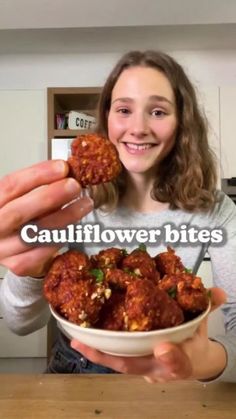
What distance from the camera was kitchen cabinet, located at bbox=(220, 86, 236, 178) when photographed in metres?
1.44

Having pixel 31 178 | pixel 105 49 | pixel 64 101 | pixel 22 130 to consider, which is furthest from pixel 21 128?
pixel 31 178

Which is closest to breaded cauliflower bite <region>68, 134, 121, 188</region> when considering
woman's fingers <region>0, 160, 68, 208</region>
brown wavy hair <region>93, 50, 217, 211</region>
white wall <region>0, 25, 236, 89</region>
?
woman's fingers <region>0, 160, 68, 208</region>

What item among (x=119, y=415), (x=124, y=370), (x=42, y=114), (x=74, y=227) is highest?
(x=42, y=114)

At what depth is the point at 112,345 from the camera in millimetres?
286

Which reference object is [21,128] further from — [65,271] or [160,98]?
[65,271]

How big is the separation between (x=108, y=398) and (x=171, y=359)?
211 millimetres

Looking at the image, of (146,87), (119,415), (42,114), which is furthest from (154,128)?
(42,114)

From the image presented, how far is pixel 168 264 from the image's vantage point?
0.32 meters

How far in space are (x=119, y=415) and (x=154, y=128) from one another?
12.4 inches

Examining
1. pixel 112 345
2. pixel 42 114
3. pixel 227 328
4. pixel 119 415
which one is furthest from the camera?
pixel 42 114

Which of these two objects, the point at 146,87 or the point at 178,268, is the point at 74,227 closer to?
the point at 178,268

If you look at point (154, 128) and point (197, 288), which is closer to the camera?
point (197, 288)

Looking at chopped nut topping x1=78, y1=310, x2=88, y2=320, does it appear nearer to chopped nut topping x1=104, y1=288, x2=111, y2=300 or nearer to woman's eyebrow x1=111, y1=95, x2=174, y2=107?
chopped nut topping x1=104, y1=288, x2=111, y2=300

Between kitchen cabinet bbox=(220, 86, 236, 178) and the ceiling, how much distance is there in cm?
28
